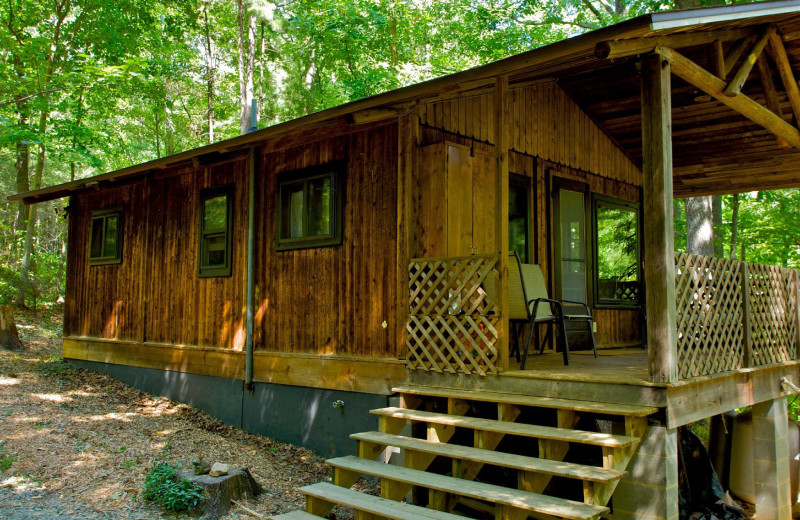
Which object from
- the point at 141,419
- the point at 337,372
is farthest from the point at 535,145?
the point at 141,419

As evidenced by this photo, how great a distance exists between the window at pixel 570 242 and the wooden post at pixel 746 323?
244 cm

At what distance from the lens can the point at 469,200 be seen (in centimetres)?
623

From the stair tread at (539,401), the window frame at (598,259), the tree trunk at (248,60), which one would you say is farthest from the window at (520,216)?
the tree trunk at (248,60)

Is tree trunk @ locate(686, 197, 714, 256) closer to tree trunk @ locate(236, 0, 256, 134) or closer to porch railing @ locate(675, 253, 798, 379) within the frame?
porch railing @ locate(675, 253, 798, 379)

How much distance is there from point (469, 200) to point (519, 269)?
2.85ft

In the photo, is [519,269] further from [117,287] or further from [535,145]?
[117,287]

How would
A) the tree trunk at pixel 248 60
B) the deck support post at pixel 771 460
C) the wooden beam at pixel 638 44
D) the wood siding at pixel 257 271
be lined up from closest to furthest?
the wooden beam at pixel 638 44 → the deck support post at pixel 771 460 → the wood siding at pixel 257 271 → the tree trunk at pixel 248 60

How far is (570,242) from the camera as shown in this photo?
26.0 feet

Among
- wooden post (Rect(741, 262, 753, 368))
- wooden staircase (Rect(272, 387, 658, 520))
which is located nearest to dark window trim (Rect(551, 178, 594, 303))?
wooden post (Rect(741, 262, 753, 368))

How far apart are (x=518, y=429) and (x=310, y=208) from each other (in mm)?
3641

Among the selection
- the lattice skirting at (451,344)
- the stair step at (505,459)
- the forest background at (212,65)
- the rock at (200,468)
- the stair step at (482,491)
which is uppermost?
the forest background at (212,65)

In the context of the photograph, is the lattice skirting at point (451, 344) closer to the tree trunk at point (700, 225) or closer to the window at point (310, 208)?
the window at point (310, 208)

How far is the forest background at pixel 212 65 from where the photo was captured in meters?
13.2

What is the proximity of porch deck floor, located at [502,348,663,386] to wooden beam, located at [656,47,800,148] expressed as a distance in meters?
2.24
